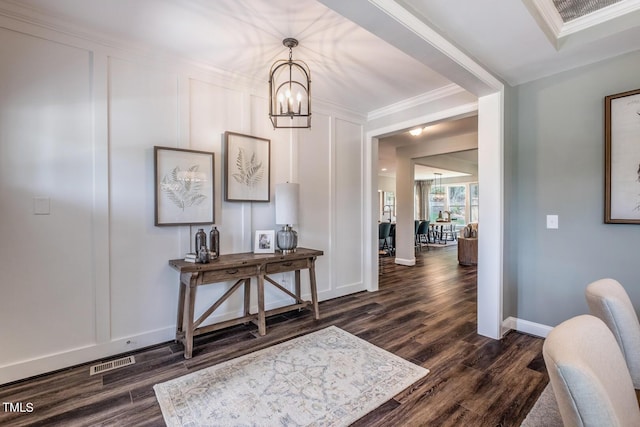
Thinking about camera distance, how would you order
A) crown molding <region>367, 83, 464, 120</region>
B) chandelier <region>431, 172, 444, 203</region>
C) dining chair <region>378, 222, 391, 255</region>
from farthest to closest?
chandelier <region>431, 172, 444, 203</region> → dining chair <region>378, 222, 391, 255</region> → crown molding <region>367, 83, 464, 120</region>

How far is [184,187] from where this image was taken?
2.72 metres

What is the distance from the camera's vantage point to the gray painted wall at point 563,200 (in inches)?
94.6

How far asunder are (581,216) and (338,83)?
8.73ft

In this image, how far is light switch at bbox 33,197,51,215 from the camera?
2.14 m

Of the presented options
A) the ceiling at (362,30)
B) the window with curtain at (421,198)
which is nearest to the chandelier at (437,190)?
the window with curtain at (421,198)

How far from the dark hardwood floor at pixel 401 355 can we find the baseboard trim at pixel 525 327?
0.32ft

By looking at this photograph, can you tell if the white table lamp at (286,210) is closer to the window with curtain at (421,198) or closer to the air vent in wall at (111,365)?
the air vent in wall at (111,365)

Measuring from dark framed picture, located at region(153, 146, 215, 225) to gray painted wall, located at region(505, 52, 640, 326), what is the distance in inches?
116

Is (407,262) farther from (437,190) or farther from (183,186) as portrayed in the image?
(437,190)

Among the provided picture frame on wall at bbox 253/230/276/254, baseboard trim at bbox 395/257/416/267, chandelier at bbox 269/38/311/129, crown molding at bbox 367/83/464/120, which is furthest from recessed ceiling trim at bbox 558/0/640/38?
baseboard trim at bbox 395/257/416/267

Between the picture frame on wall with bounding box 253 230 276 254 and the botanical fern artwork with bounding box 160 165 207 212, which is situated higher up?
the botanical fern artwork with bounding box 160 165 207 212

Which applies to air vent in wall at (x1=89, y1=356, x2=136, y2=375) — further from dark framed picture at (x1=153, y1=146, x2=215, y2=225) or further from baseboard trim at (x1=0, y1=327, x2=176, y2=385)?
dark framed picture at (x1=153, y1=146, x2=215, y2=225)

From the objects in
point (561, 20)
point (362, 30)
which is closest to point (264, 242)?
Answer: point (362, 30)

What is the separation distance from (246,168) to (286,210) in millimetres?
625
